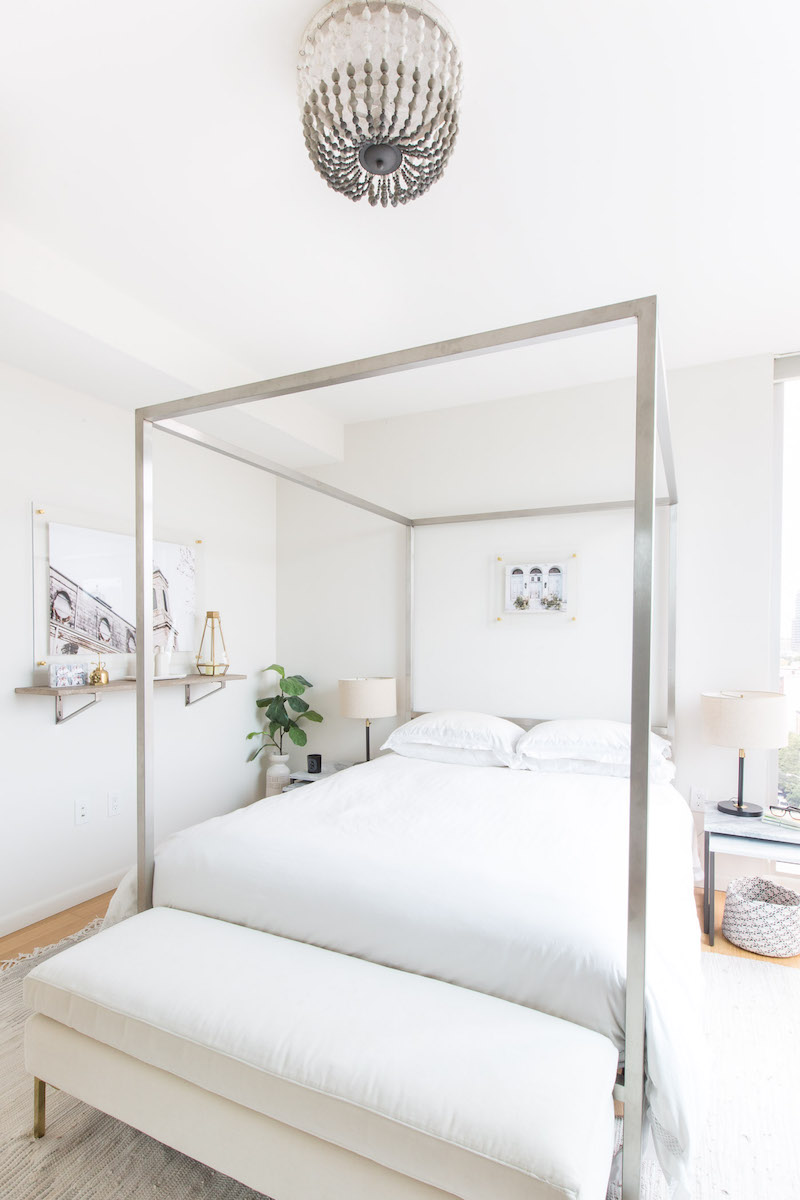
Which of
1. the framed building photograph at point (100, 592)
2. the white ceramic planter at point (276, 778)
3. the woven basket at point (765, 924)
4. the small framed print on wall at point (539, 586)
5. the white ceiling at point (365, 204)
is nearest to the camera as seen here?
the white ceiling at point (365, 204)

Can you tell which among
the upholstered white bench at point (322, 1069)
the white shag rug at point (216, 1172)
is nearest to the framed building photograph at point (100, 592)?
the white shag rug at point (216, 1172)

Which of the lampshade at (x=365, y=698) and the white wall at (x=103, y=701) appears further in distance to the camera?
the lampshade at (x=365, y=698)

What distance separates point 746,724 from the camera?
2645 millimetres

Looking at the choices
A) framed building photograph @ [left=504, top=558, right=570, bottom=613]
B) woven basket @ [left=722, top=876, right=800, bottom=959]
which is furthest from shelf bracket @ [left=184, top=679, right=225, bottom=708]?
woven basket @ [left=722, top=876, right=800, bottom=959]

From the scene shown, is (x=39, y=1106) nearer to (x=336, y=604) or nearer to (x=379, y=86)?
(x=379, y=86)

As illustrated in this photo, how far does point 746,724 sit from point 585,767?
679 millimetres

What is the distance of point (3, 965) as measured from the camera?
7.81ft

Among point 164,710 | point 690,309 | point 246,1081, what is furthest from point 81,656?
point 690,309

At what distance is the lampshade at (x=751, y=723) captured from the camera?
2.63m

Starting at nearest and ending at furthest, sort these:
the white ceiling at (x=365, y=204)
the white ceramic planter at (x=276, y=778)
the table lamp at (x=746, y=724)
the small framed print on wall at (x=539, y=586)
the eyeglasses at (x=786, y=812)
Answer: the white ceiling at (x=365, y=204)
the table lamp at (x=746, y=724)
the eyeglasses at (x=786, y=812)
the small framed print on wall at (x=539, y=586)
the white ceramic planter at (x=276, y=778)

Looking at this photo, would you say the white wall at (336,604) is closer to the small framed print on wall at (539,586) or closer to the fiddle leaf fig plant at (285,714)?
the fiddle leaf fig plant at (285,714)

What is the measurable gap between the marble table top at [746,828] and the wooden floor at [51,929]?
2.61m

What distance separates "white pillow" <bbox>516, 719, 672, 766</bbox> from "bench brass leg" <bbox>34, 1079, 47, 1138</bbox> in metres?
2.08

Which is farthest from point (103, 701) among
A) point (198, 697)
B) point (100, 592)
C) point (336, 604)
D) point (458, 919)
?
point (458, 919)
